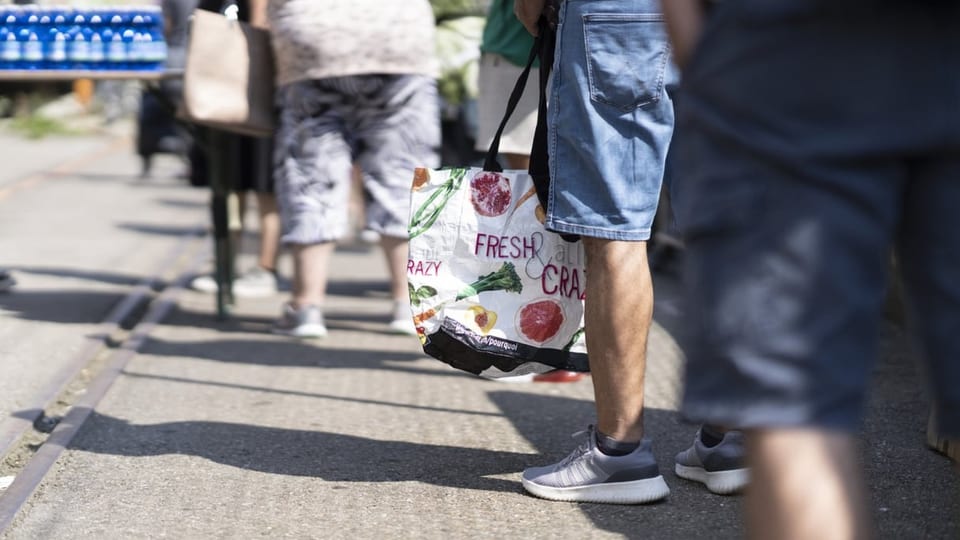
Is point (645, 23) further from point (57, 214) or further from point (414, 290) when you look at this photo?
point (57, 214)

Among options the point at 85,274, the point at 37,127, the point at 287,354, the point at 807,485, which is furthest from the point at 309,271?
the point at 37,127

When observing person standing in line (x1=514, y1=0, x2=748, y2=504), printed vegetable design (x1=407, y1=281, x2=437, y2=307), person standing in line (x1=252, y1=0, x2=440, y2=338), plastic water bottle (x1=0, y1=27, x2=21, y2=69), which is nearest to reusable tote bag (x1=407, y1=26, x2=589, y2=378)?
printed vegetable design (x1=407, y1=281, x2=437, y2=307)

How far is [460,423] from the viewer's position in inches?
166

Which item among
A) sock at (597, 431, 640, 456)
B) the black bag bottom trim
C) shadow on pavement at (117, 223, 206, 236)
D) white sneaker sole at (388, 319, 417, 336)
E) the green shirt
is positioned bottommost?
shadow on pavement at (117, 223, 206, 236)

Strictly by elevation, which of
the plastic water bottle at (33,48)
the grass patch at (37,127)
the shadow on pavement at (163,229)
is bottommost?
the grass patch at (37,127)

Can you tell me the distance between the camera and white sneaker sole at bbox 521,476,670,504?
3250mm

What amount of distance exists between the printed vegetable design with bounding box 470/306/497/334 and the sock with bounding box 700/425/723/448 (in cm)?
61

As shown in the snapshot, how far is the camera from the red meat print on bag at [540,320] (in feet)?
11.1

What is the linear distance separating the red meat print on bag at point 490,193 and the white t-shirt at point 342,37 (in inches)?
80.3

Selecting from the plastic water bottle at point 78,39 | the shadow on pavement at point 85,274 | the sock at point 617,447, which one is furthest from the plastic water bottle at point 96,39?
the sock at point 617,447

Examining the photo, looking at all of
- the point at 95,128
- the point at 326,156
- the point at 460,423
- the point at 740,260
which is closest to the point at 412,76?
the point at 326,156

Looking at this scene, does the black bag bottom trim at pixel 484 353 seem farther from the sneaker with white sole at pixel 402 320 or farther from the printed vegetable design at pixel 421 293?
the sneaker with white sole at pixel 402 320

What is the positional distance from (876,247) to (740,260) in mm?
166

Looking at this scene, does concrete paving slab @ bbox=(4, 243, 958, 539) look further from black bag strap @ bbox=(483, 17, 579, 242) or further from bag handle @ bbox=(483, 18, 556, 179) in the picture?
bag handle @ bbox=(483, 18, 556, 179)
